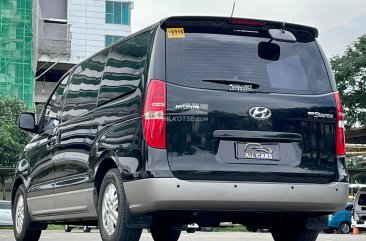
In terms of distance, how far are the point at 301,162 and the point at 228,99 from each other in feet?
2.69

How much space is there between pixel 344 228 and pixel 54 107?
30.5 m

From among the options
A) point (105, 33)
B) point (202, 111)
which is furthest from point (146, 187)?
point (105, 33)

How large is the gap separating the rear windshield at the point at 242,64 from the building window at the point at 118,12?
2971 inches

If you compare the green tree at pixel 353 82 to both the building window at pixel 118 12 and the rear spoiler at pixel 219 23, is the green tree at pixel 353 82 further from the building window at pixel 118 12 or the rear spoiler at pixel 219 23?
the building window at pixel 118 12

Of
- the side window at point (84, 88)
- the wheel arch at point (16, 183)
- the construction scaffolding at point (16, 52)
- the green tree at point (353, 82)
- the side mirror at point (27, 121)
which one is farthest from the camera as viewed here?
the construction scaffolding at point (16, 52)

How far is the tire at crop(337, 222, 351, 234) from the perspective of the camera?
1493 inches

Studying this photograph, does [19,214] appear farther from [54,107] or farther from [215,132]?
[215,132]

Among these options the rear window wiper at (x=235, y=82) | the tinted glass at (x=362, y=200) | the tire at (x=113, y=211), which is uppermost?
the rear window wiper at (x=235, y=82)

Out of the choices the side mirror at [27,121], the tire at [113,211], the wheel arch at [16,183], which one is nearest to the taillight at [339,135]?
the tire at [113,211]

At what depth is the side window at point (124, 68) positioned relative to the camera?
7.08 metres

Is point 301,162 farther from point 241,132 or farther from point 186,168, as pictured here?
point 186,168

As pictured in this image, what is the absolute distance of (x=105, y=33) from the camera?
8131 centimetres

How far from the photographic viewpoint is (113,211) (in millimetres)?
7184

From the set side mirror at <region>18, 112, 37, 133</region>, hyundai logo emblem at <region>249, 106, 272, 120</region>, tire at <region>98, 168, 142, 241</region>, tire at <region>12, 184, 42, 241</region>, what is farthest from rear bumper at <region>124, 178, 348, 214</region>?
tire at <region>12, 184, 42, 241</region>
